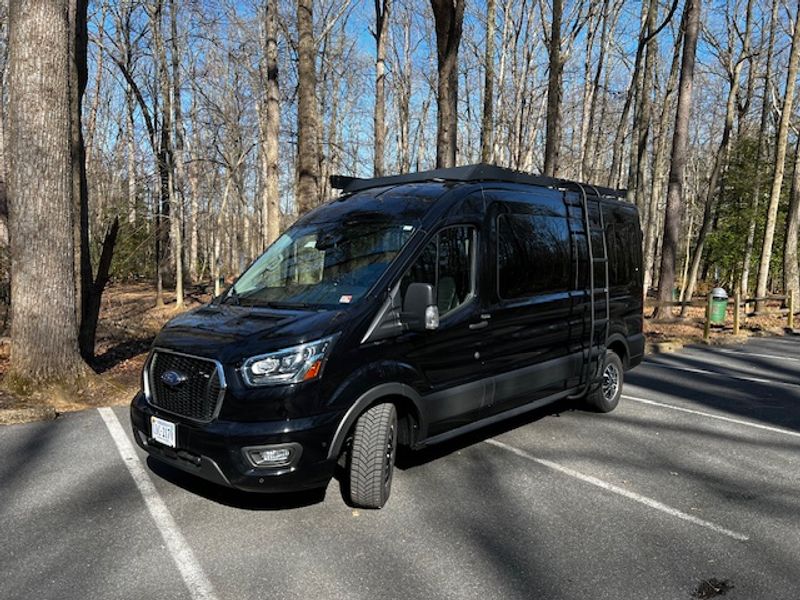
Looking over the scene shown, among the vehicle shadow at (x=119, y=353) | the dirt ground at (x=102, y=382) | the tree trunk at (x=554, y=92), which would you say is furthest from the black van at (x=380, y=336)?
the tree trunk at (x=554, y=92)

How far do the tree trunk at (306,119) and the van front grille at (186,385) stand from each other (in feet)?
23.3

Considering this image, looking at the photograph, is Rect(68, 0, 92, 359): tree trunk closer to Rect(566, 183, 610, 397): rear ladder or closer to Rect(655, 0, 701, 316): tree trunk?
Rect(566, 183, 610, 397): rear ladder

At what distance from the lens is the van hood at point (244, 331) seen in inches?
146

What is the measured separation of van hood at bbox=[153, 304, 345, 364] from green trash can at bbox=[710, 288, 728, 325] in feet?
47.3

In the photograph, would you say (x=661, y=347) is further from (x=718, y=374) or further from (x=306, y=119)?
(x=306, y=119)

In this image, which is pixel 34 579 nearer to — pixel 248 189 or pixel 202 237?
pixel 202 237

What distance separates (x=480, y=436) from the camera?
19.4 ft

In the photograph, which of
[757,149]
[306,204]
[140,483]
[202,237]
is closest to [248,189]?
[202,237]

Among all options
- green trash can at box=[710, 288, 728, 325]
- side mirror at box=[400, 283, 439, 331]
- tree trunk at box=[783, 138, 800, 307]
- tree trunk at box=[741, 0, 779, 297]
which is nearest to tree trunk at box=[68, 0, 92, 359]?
side mirror at box=[400, 283, 439, 331]

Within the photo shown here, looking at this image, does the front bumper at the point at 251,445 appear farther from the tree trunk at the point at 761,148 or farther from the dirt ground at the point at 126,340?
the tree trunk at the point at 761,148

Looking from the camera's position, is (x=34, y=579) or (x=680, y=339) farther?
(x=680, y=339)

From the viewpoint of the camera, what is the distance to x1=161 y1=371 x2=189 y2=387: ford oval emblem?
3916mm

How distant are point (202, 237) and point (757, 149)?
1450 inches

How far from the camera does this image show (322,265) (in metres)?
4.67
